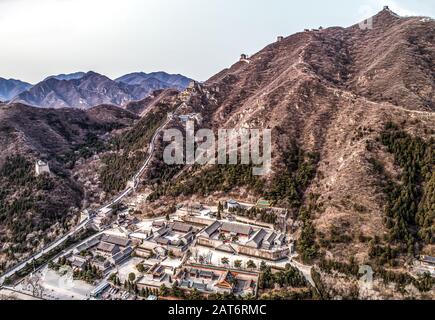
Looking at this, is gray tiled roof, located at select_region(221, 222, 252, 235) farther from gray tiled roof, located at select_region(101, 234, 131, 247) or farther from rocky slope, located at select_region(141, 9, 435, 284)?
gray tiled roof, located at select_region(101, 234, 131, 247)

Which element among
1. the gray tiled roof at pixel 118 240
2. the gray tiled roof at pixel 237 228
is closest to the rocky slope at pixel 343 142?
the gray tiled roof at pixel 237 228

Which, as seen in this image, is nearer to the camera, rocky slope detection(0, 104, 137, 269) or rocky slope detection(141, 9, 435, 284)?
rocky slope detection(141, 9, 435, 284)

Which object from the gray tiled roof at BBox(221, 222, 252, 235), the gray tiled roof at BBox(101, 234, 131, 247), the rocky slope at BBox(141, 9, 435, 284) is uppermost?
the rocky slope at BBox(141, 9, 435, 284)

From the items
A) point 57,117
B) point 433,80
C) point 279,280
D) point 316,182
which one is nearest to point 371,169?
point 316,182

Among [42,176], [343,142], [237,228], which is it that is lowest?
[237,228]

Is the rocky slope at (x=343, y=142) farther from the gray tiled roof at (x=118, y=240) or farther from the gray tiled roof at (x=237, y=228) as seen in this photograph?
the gray tiled roof at (x=118, y=240)

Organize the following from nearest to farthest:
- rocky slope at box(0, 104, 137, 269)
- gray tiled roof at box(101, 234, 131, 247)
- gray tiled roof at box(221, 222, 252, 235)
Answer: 1. gray tiled roof at box(221, 222, 252, 235)
2. gray tiled roof at box(101, 234, 131, 247)
3. rocky slope at box(0, 104, 137, 269)

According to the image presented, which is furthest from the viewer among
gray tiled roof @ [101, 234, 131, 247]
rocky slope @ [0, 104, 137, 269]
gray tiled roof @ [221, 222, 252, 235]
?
rocky slope @ [0, 104, 137, 269]

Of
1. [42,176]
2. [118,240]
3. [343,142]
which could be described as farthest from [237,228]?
[42,176]

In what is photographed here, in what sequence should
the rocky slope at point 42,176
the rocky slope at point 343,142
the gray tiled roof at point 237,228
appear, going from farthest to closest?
the rocky slope at point 42,176
the gray tiled roof at point 237,228
the rocky slope at point 343,142

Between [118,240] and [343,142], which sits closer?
[118,240]

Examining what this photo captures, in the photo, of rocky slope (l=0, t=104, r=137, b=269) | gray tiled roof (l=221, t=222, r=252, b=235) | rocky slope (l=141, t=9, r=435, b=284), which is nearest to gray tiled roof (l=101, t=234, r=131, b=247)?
rocky slope (l=0, t=104, r=137, b=269)

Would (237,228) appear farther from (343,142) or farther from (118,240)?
(343,142)
